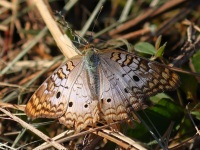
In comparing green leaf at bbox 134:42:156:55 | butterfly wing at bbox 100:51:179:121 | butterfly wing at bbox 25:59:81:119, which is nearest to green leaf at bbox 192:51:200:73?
green leaf at bbox 134:42:156:55

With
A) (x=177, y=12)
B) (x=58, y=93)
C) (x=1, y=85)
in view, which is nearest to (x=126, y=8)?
(x=177, y=12)

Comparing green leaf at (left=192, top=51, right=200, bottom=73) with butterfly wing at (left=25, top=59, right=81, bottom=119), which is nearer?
butterfly wing at (left=25, top=59, right=81, bottom=119)

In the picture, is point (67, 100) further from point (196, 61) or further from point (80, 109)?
point (196, 61)

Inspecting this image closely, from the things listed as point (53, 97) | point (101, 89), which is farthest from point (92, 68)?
point (53, 97)

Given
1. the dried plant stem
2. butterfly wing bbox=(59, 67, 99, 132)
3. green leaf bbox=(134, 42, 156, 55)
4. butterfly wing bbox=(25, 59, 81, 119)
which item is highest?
the dried plant stem

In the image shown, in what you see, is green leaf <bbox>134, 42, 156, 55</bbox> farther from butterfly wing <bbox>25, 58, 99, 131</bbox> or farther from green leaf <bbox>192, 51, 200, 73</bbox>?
butterfly wing <bbox>25, 58, 99, 131</bbox>

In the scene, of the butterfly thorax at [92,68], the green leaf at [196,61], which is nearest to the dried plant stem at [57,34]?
the butterfly thorax at [92,68]

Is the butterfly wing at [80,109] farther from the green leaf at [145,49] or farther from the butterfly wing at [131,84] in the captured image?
the green leaf at [145,49]
